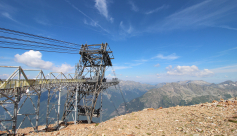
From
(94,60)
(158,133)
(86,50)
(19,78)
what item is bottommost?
(158,133)

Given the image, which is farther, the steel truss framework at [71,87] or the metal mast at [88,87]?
the metal mast at [88,87]

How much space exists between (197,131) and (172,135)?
5.68ft

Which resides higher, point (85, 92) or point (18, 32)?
point (18, 32)

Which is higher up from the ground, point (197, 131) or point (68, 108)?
point (197, 131)

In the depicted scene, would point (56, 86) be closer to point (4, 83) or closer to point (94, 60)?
point (4, 83)

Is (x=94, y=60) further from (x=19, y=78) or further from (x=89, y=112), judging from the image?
(x=19, y=78)

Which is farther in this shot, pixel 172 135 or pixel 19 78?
pixel 19 78

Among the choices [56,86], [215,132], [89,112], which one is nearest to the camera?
[215,132]

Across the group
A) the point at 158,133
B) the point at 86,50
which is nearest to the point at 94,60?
the point at 86,50

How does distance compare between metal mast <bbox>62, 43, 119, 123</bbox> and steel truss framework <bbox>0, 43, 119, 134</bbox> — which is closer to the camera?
steel truss framework <bbox>0, 43, 119, 134</bbox>

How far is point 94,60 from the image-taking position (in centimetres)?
3091

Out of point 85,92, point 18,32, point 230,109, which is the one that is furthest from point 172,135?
point 85,92

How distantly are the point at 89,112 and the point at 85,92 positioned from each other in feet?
15.9

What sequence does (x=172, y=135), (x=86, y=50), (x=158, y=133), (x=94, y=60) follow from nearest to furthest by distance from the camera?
1. (x=172, y=135)
2. (x=158, y=133)
3. (x=86, y=50)
4. (x=94, y=60)
